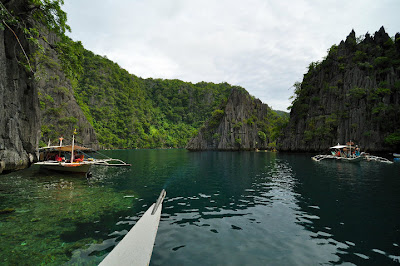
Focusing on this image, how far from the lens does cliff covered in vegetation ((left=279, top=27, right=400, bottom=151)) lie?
49.5 metres

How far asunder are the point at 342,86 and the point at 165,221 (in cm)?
7262

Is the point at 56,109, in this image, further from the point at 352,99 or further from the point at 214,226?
the point at 352,99

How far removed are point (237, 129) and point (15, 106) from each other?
9009 cm

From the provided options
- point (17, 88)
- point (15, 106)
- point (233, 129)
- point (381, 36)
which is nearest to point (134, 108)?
point (233, 129)

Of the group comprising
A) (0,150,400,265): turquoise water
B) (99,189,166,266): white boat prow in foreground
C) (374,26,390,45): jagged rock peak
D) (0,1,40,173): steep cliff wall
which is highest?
(374,26,390,45): jagged rock peak

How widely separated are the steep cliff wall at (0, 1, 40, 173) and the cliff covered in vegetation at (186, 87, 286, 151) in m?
85.5

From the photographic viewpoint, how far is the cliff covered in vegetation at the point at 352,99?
49.5 metres

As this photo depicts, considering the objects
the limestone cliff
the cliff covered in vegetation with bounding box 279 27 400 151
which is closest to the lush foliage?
the cliff covered in vegetation with bounding box 279 27 400 151

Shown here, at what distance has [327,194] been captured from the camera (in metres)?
13.8

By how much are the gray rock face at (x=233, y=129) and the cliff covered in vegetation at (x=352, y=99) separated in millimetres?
24795

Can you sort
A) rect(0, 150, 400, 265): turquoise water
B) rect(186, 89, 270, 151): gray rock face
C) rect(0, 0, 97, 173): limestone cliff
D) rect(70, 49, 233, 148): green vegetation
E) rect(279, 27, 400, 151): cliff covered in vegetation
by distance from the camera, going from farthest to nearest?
rect(70, 49, 233, 148): green vegetation < rect(186, 89, 270, 151): gray rock face < rect(279, 27, 400, 151): cliff covered in vegetation < rect(0, 0, 97, 173): limestone cliff < rect(0, 150, 400, 265): turquoise water

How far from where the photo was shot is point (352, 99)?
5650cm

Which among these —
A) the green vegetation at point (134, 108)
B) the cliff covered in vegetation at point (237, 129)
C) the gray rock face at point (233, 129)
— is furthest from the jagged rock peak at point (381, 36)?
the green vegetation at point (134, 108)

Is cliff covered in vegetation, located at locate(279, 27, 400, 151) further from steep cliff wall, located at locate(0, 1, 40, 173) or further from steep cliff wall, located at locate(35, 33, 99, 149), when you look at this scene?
steep cliff wall, located at locate(35, 33, 99, 149)
